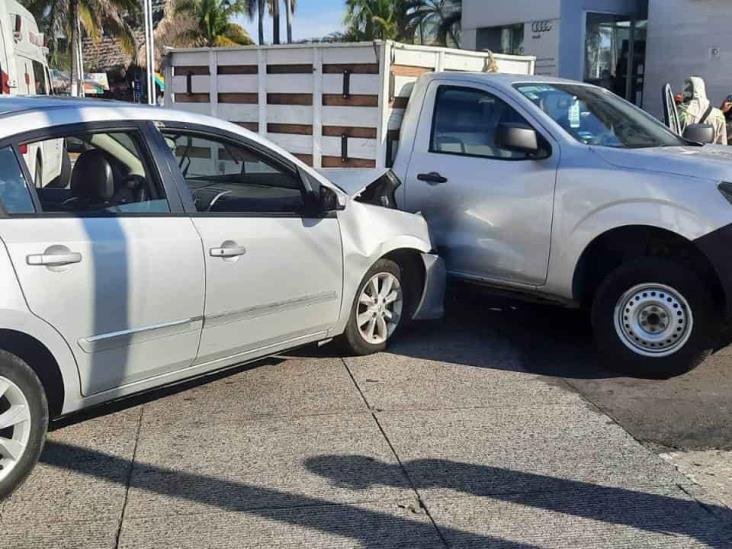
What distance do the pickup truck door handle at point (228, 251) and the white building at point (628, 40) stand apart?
64.1 ft

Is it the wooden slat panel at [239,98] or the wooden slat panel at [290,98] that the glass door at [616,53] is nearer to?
the wooden slat panel at [239,98]

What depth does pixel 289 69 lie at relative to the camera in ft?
26.0

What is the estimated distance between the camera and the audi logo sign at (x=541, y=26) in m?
24.1

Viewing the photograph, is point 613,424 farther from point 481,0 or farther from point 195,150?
point 481,0

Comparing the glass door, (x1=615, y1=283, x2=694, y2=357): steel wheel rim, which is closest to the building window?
the glass door

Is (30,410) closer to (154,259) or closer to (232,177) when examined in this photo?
(154,259)

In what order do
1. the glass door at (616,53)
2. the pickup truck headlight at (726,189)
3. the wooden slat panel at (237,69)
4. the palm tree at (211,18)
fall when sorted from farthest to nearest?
the palm tree at (211,18)
the glass door at (616,53)
the wooden slat panel at (237,69)
the pickup truck headlight at (726,189)

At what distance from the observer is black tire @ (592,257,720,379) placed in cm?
541

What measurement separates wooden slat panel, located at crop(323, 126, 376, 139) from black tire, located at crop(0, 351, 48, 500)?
4.03 metres

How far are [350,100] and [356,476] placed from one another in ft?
13.3

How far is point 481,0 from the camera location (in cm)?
2689

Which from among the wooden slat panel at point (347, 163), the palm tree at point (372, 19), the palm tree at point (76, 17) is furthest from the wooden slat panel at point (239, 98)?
the palm tree at point (372, 19)

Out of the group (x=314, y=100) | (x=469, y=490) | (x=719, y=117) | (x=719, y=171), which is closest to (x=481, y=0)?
(x=719, y=117)

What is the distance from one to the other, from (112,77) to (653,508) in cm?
5057
